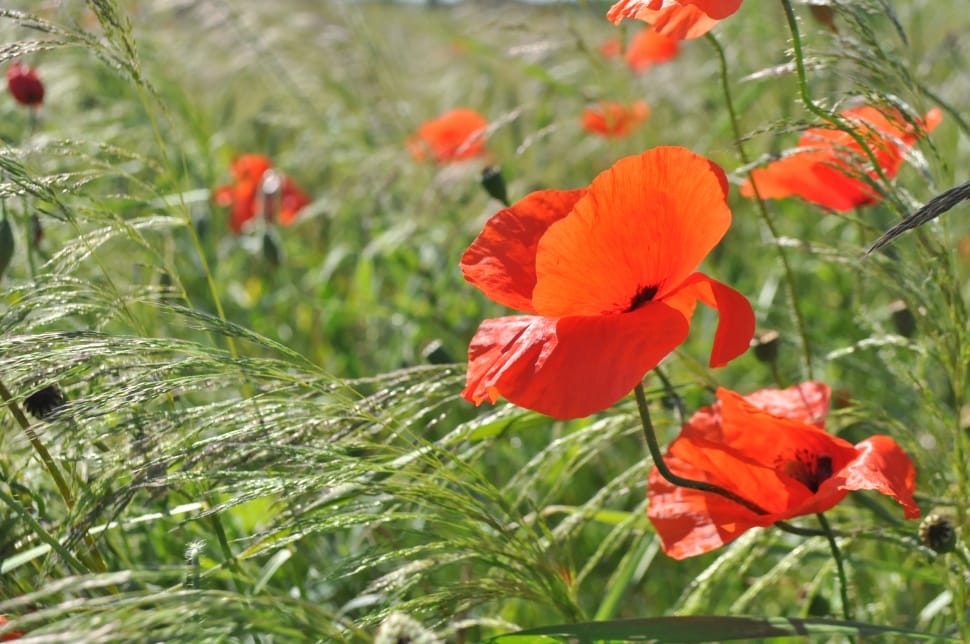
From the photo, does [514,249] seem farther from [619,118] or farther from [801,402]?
[619,118]

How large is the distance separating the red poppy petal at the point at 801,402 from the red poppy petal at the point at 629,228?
255 millimetres

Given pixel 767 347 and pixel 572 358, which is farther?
pixel 767 347

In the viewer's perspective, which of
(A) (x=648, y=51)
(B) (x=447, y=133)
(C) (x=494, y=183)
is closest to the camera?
(C) (x=494, y=183)

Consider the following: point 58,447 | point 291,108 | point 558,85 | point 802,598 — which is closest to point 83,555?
point 58,447

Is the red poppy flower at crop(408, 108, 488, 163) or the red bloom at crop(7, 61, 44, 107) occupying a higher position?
the red bloom at crop(7, 61, 44, 107)

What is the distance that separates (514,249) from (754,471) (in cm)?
29

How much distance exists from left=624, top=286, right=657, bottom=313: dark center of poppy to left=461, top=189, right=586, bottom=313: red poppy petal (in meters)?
0.09

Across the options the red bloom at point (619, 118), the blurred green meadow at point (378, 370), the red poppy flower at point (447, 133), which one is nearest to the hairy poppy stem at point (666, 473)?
the blurred green meadow at point (378, 370)

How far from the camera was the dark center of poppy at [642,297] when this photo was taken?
1.04 metres

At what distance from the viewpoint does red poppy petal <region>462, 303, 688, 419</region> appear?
36.1 inches

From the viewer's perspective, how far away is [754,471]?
104cm

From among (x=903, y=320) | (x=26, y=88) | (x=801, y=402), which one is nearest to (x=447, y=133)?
(x=26, y=88)

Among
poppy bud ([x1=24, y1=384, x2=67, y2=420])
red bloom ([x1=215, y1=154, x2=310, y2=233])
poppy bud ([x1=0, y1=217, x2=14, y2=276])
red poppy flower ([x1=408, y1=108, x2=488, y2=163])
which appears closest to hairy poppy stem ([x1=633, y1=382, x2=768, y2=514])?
poppy bud ([x1=24, y1=384, x2=67, y2=420])

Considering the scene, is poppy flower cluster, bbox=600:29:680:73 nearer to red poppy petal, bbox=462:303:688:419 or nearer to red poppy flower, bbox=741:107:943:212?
red poppy flower, bbox=741:107:943:212
